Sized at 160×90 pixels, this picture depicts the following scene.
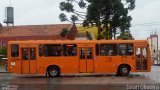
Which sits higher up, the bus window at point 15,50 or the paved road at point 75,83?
the bus window at point 15,50

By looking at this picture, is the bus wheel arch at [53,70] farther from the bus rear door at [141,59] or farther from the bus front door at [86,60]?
the bus rear door at [141,59]

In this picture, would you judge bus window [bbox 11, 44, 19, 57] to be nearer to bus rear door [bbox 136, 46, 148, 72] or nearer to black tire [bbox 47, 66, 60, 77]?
black tire [bbox 47, 66, 60, 77]

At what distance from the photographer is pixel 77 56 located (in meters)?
31.7

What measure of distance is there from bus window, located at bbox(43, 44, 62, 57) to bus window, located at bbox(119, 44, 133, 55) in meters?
4.19

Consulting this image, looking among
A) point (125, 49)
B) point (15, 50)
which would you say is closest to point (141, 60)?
point (125, 49)

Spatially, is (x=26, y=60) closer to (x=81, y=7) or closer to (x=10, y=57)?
(x=10, y=57)

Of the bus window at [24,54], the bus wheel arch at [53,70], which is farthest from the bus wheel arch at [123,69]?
the bus window at [24,54]

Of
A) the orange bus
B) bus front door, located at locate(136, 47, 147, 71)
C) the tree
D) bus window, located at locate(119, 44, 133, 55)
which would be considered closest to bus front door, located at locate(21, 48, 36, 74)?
the orange bus

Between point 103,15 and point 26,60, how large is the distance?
81.7 ft

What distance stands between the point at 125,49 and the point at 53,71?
17.1 ft

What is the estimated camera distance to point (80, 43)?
104 ft

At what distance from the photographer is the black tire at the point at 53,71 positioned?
1245 inches

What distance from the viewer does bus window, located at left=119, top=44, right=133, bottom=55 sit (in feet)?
104

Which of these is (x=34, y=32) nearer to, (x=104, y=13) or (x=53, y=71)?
(x=104, y=13)
